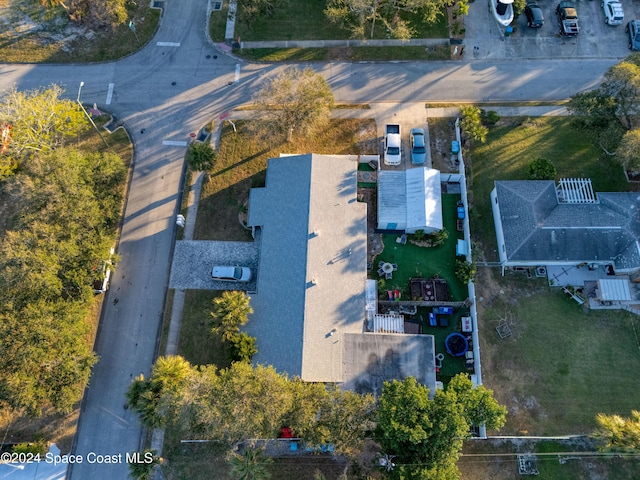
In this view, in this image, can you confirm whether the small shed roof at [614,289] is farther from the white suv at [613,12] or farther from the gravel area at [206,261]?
the white suv at [613,12]

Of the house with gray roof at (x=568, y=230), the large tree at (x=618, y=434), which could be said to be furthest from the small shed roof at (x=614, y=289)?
the large tree at (x=618, y=434)

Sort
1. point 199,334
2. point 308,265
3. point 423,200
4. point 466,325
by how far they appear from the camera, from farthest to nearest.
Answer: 1. point 423,200
2. point 199,334
3. point 466,325
4. point 308,265

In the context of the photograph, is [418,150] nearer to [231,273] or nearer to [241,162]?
[241,162]

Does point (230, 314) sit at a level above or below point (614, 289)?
below

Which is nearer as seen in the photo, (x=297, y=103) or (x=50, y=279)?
(x=50, y=279)

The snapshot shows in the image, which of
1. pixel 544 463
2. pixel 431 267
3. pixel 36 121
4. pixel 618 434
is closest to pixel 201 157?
pixel 36 121

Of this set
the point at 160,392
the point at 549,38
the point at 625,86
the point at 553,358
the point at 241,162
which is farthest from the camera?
the point at 549,38
